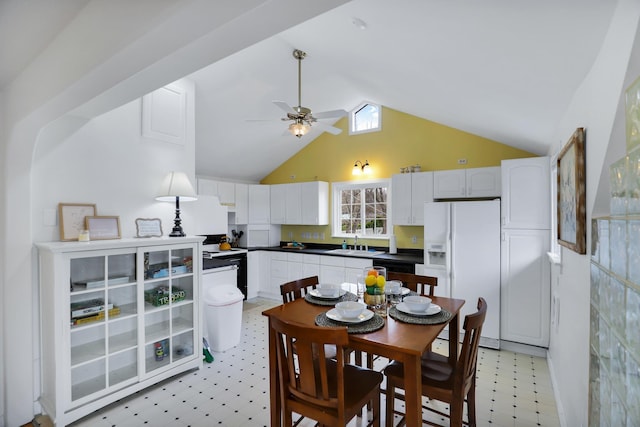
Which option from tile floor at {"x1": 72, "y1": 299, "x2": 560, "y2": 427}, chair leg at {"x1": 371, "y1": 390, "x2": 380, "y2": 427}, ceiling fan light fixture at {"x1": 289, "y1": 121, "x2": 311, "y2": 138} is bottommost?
tile floor at {"x1": 72, "y1": 299, "x2": 560, "y2": 427}

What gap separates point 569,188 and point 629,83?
1.10 meters

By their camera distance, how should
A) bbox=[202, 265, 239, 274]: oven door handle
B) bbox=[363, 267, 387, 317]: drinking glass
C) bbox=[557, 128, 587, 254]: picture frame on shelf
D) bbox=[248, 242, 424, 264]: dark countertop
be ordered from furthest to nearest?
bbox=[248, 242, 424, 264]: dark countertop, bbox=[202, 265, 239, 274]: oven door handle, bbox=[363, 267, 387, 317]: drinking glass, bbox=[557, 128, 587, 254]: picture frame on shelf

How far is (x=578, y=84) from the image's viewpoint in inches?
71.3

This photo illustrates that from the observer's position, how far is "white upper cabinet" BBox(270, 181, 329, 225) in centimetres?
544

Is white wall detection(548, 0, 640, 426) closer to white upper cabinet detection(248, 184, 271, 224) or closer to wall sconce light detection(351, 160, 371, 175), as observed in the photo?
wall sconce light detection(351, 160, 371, 175)

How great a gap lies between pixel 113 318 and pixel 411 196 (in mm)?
3665

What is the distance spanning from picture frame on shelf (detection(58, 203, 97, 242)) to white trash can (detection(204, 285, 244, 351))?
1397 millimetres

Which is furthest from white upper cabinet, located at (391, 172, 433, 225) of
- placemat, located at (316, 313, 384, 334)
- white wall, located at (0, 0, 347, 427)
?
white wall, located at (0, 0, 347, 427)

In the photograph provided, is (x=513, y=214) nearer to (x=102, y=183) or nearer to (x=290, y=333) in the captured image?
(x=290, y=333)

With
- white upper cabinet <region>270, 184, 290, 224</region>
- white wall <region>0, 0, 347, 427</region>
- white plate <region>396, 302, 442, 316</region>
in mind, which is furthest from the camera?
white upper cabinet <region>270, 184, 290, 224</region>

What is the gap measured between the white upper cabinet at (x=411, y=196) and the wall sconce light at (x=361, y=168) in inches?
28.9

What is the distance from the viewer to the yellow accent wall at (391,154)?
435 cm

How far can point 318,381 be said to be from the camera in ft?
5.79

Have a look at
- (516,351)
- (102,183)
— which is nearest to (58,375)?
(102,183)
